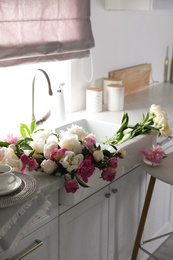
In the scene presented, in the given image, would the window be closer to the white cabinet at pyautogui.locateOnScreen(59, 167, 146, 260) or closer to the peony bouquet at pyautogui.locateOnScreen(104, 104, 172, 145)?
the peony bouquet at pyautogui.locateOnScreen(104, 104, 172, 145)

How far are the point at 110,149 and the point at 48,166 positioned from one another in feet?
1.52

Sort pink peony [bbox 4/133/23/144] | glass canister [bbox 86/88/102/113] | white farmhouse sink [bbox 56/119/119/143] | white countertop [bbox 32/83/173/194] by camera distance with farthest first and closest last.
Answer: glass canister [bbox 86/88/102/113] → white countertop [bbox 32/83/173/194] → white farmhouse sink [bbox 56/119/119/143] → pink peony [bbox 4/133/23/144]

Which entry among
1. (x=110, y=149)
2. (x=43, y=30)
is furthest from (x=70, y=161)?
(x=43, y=30)

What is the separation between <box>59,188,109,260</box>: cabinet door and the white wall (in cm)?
94

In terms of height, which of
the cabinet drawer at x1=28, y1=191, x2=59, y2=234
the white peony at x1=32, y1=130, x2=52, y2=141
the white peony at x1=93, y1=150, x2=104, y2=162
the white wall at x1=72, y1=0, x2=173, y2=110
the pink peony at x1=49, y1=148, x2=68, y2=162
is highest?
the white wall at x1=72, y1=0, x2=173, y2=110

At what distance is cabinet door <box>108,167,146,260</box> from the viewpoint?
2133 mm

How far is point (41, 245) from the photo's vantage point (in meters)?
1.60

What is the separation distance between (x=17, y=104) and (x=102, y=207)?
2.53 feet

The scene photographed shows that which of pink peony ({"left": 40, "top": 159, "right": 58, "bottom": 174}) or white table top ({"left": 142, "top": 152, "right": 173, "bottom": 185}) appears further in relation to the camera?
white table top ({"left": 142, "top": 152, "right": 173, "bottom": 185})

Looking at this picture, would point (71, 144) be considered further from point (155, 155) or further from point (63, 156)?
point (155, 155)

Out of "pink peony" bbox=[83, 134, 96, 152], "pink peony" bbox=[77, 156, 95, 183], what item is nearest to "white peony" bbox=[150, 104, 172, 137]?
"pink peony" bbox=[83, 134, 96, 152]

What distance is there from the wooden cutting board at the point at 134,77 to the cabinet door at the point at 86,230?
128 centimetres

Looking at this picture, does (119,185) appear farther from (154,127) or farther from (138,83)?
(138,83)

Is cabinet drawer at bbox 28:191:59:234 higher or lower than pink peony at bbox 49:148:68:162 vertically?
lower
